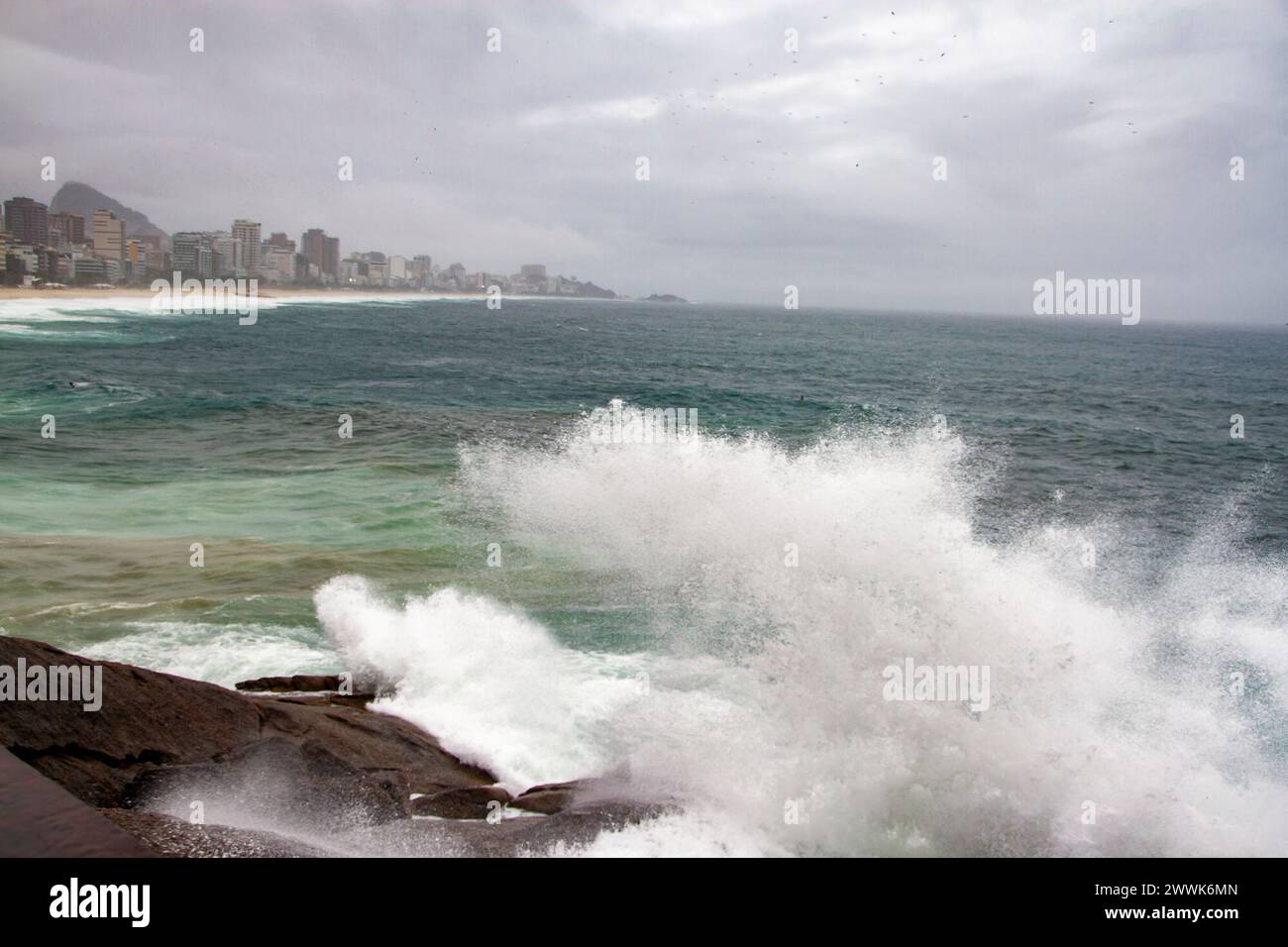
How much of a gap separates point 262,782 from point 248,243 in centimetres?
18532

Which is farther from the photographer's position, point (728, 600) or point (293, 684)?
point (728, 600)

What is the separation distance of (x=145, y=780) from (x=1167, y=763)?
9.40m

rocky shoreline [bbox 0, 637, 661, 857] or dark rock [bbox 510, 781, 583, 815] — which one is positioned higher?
rocky shoreline [bbox 0, 637, 661, 857]

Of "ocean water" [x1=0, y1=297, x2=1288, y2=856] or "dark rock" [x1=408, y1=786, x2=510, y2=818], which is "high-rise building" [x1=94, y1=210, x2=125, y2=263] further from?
"dark rock" [x1=408, y1=786, x2=510, y2=818]

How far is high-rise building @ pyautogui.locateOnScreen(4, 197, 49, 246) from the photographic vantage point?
16100cm

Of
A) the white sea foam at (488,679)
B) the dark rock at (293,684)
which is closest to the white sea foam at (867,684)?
the white sea foam at (488,679)

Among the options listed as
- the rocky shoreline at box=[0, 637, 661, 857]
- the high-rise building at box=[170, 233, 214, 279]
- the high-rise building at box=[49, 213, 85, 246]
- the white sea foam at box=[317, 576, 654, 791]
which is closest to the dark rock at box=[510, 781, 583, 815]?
the rocky shoreline at box=[0, 637, 661, 857]

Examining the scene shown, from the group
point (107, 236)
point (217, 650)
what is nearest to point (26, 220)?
point (107, 236)

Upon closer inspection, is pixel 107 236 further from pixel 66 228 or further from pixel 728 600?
pixel 728 600

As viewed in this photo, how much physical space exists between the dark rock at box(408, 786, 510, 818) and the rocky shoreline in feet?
0.04

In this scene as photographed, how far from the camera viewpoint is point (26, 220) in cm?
16125

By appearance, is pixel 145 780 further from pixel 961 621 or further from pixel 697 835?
pixel 961 621

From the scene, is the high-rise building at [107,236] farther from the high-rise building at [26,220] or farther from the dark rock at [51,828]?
the dark rock at [51,828]
